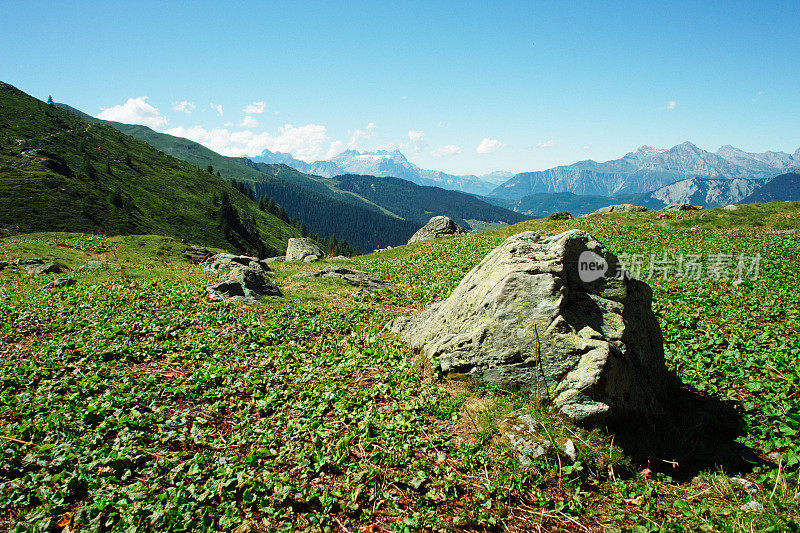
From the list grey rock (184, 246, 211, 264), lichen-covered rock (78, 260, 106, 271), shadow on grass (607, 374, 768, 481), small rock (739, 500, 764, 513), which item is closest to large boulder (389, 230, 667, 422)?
shadow on grass (607, 374, 768, 481)

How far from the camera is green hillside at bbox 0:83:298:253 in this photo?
352ft

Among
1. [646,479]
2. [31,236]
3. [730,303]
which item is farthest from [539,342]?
[31,236]

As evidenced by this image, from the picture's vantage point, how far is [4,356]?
32.2 ft

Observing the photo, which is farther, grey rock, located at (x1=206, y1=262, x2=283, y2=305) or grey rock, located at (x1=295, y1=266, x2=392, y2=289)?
grey rock, located at (x1=295, y1=266, x2=392, y2=289)

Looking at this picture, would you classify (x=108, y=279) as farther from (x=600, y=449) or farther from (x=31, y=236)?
(x=31, y=236)

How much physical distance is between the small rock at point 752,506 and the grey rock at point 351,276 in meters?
15.8

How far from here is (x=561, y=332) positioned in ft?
26.0

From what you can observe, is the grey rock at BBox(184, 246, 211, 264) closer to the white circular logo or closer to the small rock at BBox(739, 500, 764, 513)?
the white circular logo

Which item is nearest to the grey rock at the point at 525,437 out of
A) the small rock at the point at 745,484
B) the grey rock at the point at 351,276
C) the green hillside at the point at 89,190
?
the small rock at the point at 745,484

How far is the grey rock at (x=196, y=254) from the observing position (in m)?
35.0

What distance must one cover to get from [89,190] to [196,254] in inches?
5171

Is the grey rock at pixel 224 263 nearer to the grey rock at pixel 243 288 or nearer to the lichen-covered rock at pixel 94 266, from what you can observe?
the grey rock at pixel 243 288

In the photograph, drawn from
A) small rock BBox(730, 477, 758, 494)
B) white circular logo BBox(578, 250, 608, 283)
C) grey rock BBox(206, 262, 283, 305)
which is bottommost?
small rock BBox(730, 477, 758, 494)

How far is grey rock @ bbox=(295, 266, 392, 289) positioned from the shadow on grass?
1388cm
